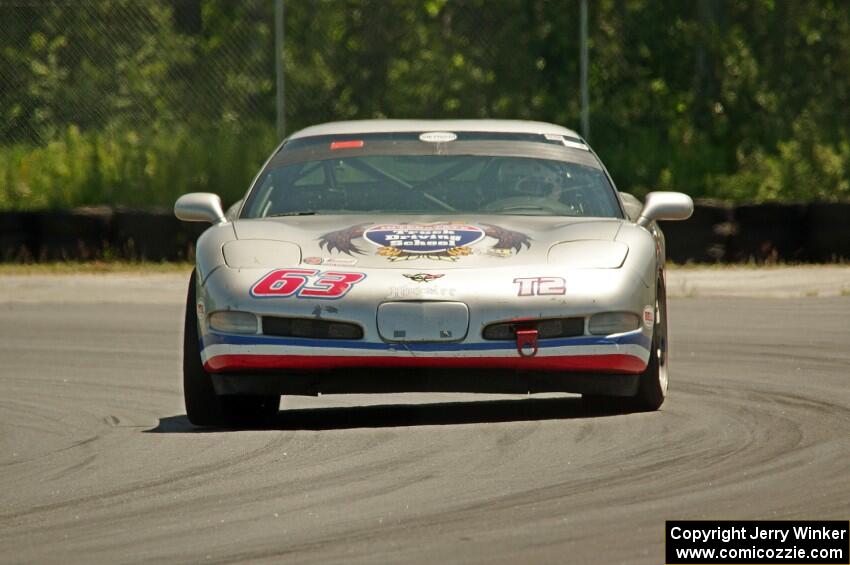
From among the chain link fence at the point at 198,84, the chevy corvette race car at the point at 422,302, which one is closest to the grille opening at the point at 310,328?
the chevy corvette race car at the point at 422,302

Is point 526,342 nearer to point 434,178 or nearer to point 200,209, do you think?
point 434,178

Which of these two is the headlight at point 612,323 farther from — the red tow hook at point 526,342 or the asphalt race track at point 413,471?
the asphalt race track at point 413,471

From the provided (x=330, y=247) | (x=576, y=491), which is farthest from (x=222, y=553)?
(x=330, y=247)

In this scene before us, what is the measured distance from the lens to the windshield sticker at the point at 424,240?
309 inches

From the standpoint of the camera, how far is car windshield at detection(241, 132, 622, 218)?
877 cm

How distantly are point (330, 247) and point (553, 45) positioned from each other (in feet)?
44.5

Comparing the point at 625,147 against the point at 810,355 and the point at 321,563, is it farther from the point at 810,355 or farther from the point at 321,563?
the point at 321,563

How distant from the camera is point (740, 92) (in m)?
22.0

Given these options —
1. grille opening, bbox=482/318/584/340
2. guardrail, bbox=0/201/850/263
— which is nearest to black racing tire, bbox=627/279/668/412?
grille opening, bbox=482/318/584/340

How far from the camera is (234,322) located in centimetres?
770

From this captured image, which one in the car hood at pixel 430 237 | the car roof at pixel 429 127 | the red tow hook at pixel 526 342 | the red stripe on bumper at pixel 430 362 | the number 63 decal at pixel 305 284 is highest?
the car roof at pixel 429 127

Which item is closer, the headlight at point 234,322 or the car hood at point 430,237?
the headlight at point 234,322

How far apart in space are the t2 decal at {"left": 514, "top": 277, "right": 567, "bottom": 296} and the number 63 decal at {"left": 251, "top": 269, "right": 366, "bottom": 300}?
0.63m

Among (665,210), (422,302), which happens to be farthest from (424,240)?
(665,210)
